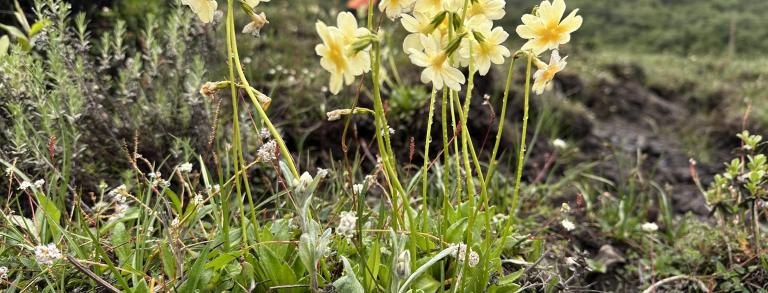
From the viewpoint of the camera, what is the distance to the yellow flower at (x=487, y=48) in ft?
3.96

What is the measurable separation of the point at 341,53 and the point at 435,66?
0.54ft

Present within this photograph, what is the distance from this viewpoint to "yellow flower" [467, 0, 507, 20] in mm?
1203

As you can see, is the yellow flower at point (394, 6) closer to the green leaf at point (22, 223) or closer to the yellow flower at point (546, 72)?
the yellow flower at point (546, 72)

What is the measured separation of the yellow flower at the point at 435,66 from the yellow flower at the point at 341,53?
93mm

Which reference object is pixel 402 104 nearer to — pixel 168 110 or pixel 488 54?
pixel 168 110

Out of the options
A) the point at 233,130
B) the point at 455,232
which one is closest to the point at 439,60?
the point at 233,130

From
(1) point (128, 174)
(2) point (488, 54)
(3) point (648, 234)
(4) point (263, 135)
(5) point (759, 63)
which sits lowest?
(5) point (759, 63)

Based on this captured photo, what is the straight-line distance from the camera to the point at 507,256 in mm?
1858

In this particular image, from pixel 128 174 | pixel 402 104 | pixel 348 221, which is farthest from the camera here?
pixel 402 104

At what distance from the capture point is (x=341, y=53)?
1.06m

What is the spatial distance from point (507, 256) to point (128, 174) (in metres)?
1.18

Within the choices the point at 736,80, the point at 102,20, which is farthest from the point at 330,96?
the point at 736,80

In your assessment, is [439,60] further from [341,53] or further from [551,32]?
[551,32]

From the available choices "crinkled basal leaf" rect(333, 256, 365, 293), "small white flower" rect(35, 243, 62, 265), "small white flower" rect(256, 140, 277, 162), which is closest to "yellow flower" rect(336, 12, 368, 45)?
Result: "small white flower" rect(256, 140, 277, 162)
